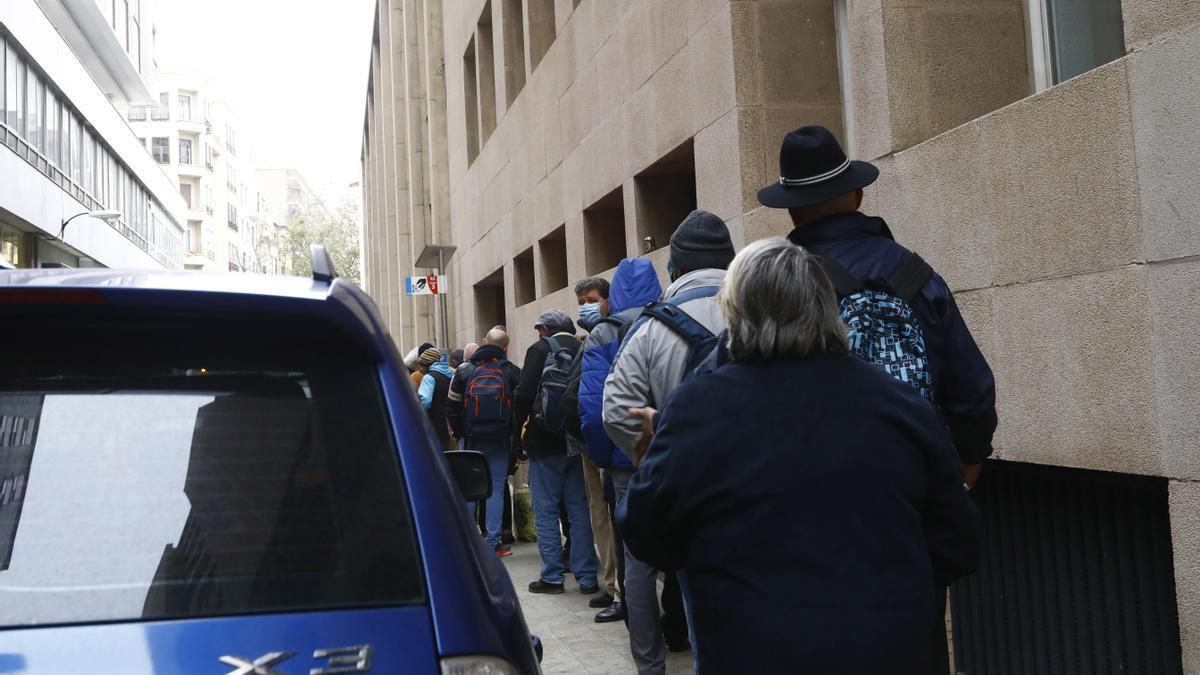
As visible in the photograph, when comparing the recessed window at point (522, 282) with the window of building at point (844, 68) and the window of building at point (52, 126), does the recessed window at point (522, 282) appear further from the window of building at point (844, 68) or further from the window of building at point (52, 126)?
the window of building at point (52, 126)

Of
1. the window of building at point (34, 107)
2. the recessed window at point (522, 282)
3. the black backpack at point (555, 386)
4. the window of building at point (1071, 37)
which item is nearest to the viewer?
the window of building at point (1071, 37)

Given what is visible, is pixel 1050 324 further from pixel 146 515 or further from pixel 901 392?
pixel 146 515

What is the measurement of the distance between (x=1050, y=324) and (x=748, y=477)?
121 inches

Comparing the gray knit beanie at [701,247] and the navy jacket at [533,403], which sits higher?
the gray knit beanie at [701,247]

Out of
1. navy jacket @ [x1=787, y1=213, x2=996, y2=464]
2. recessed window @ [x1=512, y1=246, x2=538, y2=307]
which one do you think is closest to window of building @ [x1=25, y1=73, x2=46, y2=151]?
recessed window @ [x1=512, y1=246, x2=538, y2=307]

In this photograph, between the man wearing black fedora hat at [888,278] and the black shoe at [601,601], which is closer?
the man wearing black fedora hat at [888,278]

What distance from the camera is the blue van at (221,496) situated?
6.28ft

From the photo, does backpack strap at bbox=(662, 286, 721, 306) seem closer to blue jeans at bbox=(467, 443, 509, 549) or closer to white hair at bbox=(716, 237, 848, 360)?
white hair at bbox=(716, 237, 848, 360)

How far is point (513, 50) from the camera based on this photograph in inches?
743

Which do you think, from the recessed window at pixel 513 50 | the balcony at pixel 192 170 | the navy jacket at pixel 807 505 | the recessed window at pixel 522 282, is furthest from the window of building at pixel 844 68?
the balcony at pixel 192 170

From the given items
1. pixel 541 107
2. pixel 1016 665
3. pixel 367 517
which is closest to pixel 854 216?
pixel 367 517

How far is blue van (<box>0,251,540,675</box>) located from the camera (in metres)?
1.91

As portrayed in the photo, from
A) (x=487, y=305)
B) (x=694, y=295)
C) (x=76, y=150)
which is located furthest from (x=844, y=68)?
(x=76, y=150)

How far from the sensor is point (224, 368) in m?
2.14
